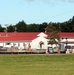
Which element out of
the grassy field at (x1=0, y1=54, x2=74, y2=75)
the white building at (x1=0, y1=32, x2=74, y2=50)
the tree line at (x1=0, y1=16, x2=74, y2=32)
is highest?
the tree line at (x1=0, y1=16, x2=74, y2=32)

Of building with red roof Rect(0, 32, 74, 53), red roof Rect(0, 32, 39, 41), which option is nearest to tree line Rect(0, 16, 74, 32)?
building with red roof Rect(0, 32, 74, 53)

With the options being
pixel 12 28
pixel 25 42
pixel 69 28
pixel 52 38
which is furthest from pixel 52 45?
pixel 12 28

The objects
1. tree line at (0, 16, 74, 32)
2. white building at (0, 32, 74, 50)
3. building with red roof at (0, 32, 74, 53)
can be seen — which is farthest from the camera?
tree line at (0, 16, 74, 32)

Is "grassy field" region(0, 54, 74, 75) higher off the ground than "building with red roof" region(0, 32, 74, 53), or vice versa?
"building with red roof" region(0, 32, 74, 53)

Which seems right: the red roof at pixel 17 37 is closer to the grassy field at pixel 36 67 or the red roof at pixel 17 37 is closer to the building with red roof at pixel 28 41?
the building with red roof at pixel 28 41

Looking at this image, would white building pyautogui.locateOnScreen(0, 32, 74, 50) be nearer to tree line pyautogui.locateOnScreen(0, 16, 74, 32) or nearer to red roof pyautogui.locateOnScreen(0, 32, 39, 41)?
red roof pyautogui.locateOnScreen(0, 32, 39, 41)

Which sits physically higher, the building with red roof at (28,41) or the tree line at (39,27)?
the tree line at (39,27)

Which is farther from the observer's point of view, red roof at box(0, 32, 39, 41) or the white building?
red roof at box(0, 32, 39, 41)

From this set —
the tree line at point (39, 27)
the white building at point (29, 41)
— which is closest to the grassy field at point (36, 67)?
the white building at point (29, 41)

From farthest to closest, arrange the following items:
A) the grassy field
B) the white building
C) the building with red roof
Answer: the building with red roof → the white building → the grassy field

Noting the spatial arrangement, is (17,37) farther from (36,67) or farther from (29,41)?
(36,67)

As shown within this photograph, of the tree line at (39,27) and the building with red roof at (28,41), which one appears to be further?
the tree line at (39,27)

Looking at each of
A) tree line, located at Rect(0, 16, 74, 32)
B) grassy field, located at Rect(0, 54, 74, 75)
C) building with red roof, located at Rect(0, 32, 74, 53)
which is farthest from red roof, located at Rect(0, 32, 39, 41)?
grassy field, located at Rect(0, 54, 74, 75)

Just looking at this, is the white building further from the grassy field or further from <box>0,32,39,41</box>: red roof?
the grassy field
